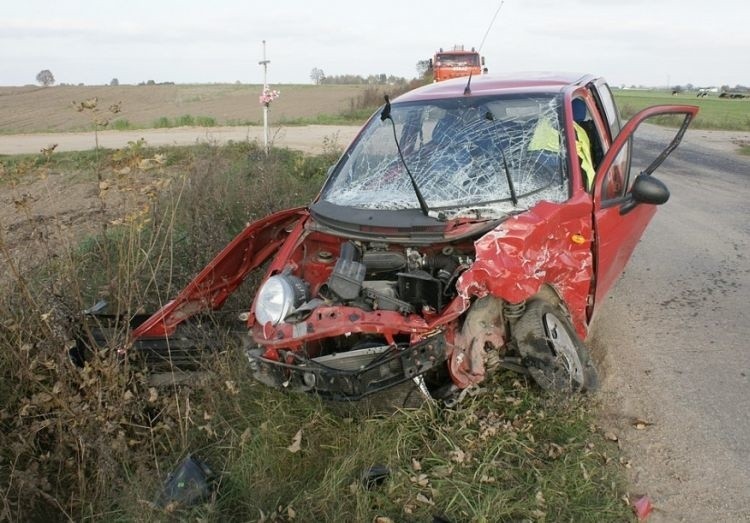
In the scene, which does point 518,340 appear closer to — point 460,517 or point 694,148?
point 460,517

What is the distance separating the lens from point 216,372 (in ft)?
13.2

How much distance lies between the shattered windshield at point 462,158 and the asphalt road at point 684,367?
1425 millimetres

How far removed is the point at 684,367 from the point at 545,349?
1465 mm

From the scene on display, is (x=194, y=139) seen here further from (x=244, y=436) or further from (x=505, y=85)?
(x=244, y=436)

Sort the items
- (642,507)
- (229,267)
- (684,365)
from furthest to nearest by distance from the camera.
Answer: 1. (229,267)
2. (684,365)
3. (642,507)

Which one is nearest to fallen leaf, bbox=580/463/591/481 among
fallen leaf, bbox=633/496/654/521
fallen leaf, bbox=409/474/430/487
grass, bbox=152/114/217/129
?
fallen leaf, bbox=633/496/654/521

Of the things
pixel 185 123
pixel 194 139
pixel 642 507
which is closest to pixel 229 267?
pixel 642 507

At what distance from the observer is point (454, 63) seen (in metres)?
26.0

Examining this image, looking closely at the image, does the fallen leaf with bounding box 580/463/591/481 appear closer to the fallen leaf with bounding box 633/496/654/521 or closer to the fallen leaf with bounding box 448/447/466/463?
the fallen leaf with bounding box 633/496/654/521

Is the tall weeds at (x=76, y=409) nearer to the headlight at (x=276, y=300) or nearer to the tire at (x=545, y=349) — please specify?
the headlight at (x=276, y=300)

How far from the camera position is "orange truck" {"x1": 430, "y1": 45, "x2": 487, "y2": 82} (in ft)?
84.3

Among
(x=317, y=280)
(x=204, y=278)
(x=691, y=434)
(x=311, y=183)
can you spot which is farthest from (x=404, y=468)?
(x=311, y=183)

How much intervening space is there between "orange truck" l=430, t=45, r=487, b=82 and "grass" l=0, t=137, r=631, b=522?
2309 cm

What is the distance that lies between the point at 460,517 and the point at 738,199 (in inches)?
360
